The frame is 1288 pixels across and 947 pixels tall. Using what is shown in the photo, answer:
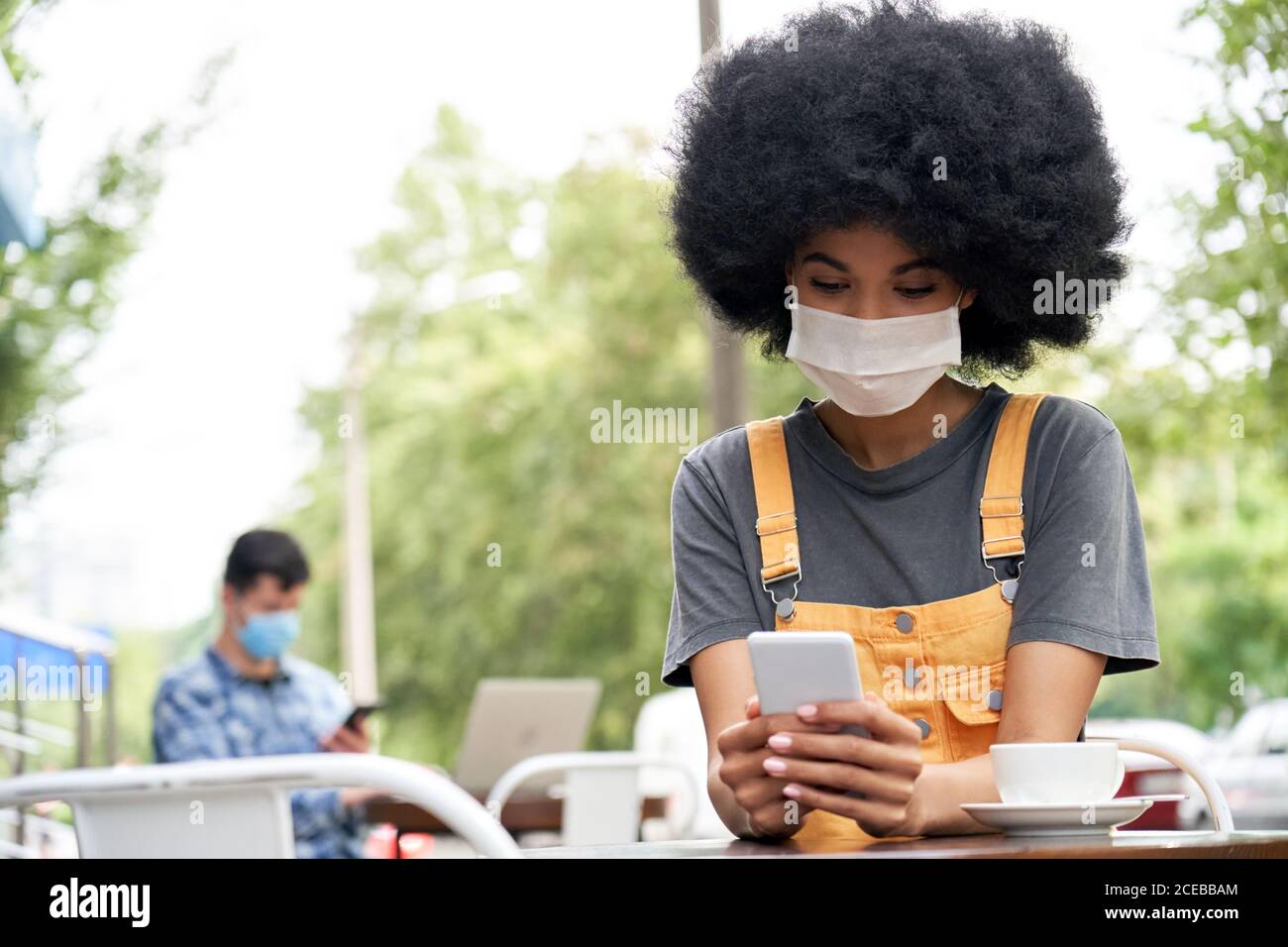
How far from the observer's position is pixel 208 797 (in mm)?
1699

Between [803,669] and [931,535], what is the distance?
693 mm

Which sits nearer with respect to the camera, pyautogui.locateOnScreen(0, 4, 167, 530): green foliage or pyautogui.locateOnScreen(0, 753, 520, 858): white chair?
pyautogui.locateOnScreen(0, 753, 520, 858): white chair

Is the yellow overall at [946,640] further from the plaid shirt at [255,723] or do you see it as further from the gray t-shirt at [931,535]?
the plaid shirt at [255,723]

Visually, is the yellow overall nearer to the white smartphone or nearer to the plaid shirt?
the white smartphone

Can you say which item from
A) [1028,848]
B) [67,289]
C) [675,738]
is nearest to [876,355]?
[1028,848]

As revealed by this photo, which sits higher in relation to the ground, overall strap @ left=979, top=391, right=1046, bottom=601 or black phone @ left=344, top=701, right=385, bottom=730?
overall strap @ left=979, top=391, right=1046, bottom=601

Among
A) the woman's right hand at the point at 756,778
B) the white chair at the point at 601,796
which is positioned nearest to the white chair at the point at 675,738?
the white chair at the point at 601,796

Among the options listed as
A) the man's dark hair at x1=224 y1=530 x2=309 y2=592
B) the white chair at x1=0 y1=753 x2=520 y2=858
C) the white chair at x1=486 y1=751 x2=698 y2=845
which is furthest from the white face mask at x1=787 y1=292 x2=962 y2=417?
the man's dark hair at x1=224 y1=530 x2=309 y2=592

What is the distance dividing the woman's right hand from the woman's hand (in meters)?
0.03

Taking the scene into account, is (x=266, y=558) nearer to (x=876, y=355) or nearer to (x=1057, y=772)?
(x=876, y=355)

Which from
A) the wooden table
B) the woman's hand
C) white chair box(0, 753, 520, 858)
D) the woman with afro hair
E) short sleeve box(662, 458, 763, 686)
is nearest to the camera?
the wooden table

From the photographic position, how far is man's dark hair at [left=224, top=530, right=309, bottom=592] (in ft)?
19.5
